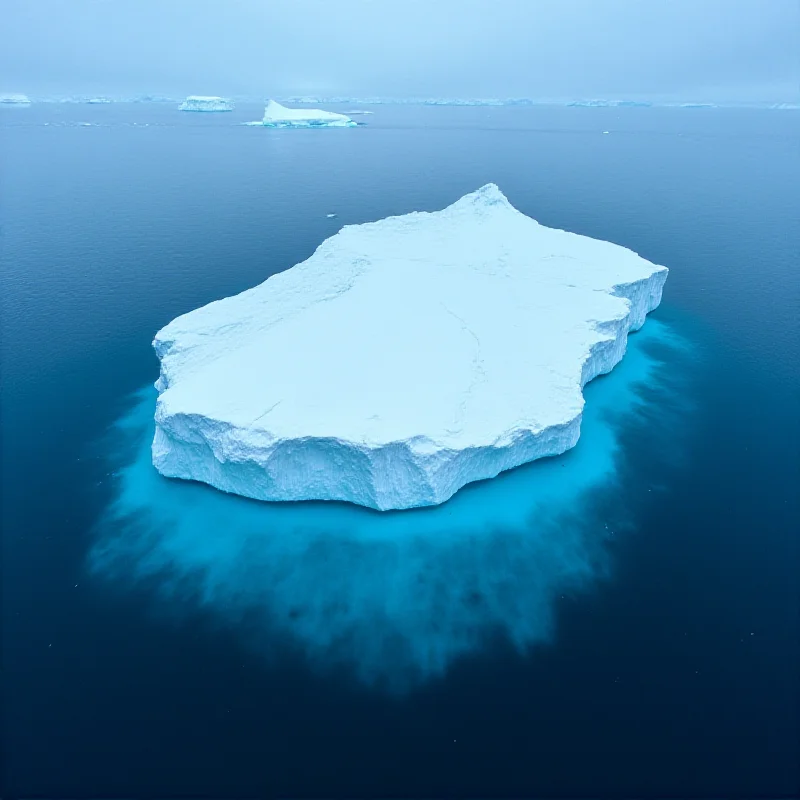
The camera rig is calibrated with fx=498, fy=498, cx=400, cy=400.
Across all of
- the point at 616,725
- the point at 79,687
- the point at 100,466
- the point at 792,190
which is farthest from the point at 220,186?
the point at 792,190

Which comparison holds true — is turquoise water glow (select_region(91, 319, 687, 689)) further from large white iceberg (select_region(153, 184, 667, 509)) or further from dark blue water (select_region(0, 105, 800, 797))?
large white iceberg (select_region(153, 184, 667, 509))

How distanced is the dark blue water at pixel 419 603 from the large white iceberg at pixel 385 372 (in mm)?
1721

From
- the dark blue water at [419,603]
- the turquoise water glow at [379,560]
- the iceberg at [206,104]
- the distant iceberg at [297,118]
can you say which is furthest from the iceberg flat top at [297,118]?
the turquoise water glow at [379,560]

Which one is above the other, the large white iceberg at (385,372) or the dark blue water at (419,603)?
the large white iceberg at (385,372)

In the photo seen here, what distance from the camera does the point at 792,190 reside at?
68.6 meters

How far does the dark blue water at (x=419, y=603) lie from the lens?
1313 cm

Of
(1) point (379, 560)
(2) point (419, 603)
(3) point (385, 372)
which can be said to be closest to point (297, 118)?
(3) point (385, 372)

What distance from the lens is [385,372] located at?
2136cm

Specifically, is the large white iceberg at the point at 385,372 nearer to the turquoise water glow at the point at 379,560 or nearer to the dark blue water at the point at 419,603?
the turquoise water glow at the point at 379,560

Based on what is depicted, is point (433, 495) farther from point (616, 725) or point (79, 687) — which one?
point (79, 687)

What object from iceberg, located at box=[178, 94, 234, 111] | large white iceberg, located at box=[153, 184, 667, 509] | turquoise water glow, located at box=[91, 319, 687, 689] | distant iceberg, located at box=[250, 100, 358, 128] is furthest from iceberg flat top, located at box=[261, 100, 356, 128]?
turquoise water glow, located at box=[91, 319, 687, 689]

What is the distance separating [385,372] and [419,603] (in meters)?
9.36

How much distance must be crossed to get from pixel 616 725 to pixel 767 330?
1190 inches

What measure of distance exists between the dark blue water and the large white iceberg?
172cm
